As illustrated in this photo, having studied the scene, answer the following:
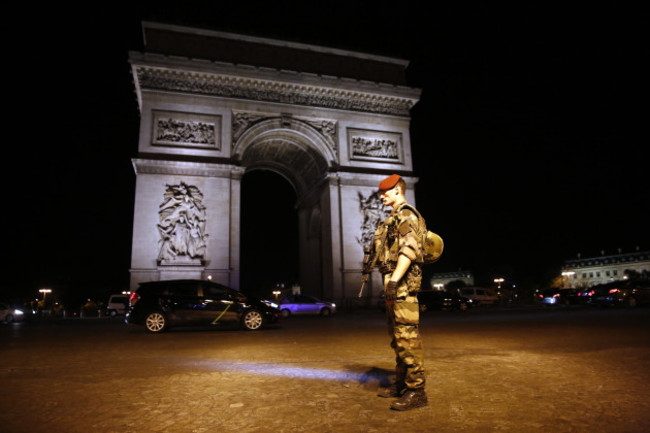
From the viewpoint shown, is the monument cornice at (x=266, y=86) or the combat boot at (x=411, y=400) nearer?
the combat boot at (x=411, y=400)

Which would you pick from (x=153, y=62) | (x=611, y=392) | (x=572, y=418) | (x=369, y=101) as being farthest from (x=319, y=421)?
(x=369, y=101)

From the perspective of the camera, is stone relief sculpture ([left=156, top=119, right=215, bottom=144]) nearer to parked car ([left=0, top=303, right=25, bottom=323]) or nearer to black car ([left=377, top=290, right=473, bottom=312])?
parked car ([left=0, top=303, right=25, bottom=323])

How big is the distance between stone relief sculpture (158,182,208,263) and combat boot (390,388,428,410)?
58.6 ft

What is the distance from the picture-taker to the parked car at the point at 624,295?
19969 mm

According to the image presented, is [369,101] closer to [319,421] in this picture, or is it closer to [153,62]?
[153,62]

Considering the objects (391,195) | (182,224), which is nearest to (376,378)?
(391,195)

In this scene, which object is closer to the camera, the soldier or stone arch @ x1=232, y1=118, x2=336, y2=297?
the soldier

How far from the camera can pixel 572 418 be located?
2898 millimetres

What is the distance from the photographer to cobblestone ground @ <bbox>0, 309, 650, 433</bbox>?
2898 mm

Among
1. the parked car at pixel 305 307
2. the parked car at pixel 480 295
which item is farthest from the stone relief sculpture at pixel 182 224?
the parked car at pixel 480 295

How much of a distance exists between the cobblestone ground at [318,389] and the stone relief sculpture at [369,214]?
16353 millimetres

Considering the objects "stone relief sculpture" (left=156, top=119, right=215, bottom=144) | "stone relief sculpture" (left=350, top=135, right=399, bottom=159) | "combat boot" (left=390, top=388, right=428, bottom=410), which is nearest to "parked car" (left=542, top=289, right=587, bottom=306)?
"stone relief sculpture" (left=350, top=135, right=399, bottom=159)

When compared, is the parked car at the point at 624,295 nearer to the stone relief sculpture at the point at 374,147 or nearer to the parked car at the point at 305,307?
the stone relief sculpture at the point at 374,147

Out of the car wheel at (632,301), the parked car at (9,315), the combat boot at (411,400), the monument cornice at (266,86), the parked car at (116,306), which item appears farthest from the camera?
the parked car at (116,306)
